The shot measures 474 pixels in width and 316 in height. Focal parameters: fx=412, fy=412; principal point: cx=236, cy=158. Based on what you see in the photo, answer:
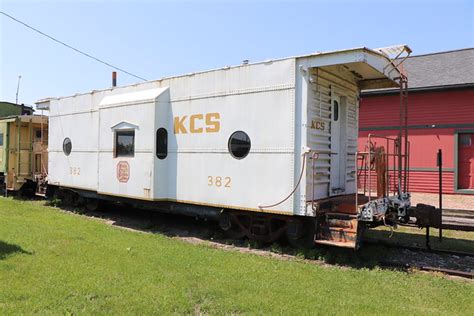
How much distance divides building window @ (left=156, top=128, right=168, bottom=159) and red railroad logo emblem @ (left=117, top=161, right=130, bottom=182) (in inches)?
40.1

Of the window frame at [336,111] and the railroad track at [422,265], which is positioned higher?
the window frame at [336,111]

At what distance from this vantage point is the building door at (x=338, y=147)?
26.7 ft

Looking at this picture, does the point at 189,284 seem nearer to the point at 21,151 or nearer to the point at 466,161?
the point at 21,151

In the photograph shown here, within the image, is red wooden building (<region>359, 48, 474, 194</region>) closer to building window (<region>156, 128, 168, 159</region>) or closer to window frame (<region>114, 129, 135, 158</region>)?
building window (<region>156, 128, 168, 159</region>)

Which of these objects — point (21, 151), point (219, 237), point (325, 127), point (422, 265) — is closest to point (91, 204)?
point (21, 151)

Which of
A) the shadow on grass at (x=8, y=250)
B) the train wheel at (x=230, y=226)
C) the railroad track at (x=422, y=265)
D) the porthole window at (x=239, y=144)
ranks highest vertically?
the porthole window at (x=239, y=144)

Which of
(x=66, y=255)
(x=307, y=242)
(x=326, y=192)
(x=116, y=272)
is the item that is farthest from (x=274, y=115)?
(x=66, y=255)

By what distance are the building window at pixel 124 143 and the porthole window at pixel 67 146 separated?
2.80 metres

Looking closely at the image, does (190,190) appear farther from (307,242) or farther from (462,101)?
(462,101)

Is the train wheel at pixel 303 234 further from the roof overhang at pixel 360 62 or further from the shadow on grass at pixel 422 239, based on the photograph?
the roof overhang at pixel 360 62

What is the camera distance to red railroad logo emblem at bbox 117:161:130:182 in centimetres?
971

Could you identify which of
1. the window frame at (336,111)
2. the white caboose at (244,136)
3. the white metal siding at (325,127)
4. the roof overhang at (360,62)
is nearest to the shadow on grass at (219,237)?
the white caboose at (244,136)

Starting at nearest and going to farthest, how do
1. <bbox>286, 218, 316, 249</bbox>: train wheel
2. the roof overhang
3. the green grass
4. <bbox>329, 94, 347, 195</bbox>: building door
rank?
the green grass → the roof overhang → <bbox>286, 218, 316, 249</bbox>: train wheel → <bbox>329, 94, 347, 195</bbox>: building door

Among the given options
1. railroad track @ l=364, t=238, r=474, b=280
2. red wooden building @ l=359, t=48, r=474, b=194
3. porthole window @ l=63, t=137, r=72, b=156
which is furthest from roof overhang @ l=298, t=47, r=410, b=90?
red wooden building @ l=359, t=48, r=474, b=194
